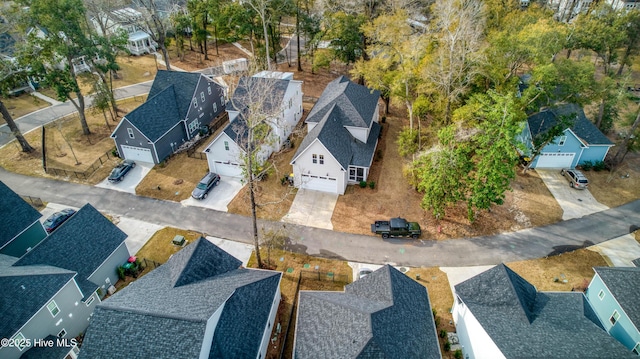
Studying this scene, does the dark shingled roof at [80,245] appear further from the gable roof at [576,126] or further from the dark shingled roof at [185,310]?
the gable roof at [576,126]

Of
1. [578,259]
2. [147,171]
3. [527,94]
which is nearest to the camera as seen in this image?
[578,259]

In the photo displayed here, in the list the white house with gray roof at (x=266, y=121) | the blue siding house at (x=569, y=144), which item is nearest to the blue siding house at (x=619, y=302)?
the blue siding house at (x=569, y=144)

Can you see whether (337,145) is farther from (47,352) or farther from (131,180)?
(47,352)

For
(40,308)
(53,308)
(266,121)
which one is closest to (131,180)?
(266,121)

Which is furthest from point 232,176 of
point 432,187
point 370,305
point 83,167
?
point 370,305

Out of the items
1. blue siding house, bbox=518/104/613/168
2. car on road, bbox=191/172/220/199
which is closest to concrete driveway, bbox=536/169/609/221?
blue siding house, bbox=518/104/613/168

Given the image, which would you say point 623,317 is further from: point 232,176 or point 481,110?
point 232,176

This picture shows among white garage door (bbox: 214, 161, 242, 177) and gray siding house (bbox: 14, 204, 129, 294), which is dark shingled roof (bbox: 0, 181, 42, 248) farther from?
white garage door (bbox: 214, 161, 242, 177)
